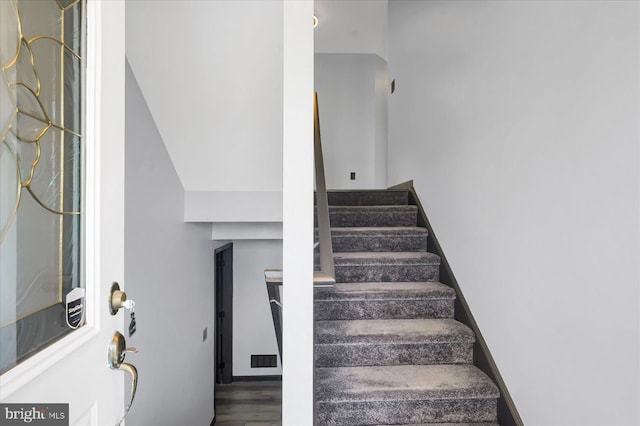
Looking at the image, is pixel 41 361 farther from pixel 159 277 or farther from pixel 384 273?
pixel 384 273

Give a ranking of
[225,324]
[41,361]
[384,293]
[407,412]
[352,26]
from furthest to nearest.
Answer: [225,324]
[352,26]
[384,293]
[407,412]
[41,361]

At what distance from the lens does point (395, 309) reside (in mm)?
2281

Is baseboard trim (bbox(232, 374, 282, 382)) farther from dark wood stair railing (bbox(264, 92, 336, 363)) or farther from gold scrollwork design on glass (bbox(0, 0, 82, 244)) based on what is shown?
gold scrollwork design on glass (bbox(0, 0, 82, 244))

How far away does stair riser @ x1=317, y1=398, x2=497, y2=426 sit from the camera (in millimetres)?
1726

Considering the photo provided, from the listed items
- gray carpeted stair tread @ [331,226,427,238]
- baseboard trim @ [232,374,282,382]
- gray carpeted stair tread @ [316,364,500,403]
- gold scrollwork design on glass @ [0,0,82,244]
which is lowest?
baseboard trim @ [232,374,282,382]

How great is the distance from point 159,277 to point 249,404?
Result: 289 cm

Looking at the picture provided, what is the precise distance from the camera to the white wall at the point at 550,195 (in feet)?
3.56

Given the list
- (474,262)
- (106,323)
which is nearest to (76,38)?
(106,323)

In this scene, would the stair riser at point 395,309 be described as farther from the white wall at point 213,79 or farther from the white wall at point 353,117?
the white wall at point 353,117

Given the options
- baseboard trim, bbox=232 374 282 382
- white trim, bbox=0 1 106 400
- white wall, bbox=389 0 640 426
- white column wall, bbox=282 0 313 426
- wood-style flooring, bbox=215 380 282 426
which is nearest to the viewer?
white trim, bbox=0 1 106 400

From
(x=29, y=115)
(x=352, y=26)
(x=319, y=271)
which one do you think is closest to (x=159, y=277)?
(x=319, y=271)

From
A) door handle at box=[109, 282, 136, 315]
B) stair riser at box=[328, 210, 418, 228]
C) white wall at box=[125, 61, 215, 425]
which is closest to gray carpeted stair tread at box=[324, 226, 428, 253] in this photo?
stair riser at box=[328, 210, 418, 228]

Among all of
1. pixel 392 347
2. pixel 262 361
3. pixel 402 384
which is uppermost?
pixel 392 347

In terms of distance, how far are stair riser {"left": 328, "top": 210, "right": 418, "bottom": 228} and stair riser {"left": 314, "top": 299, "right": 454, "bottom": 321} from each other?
37.9 inches
